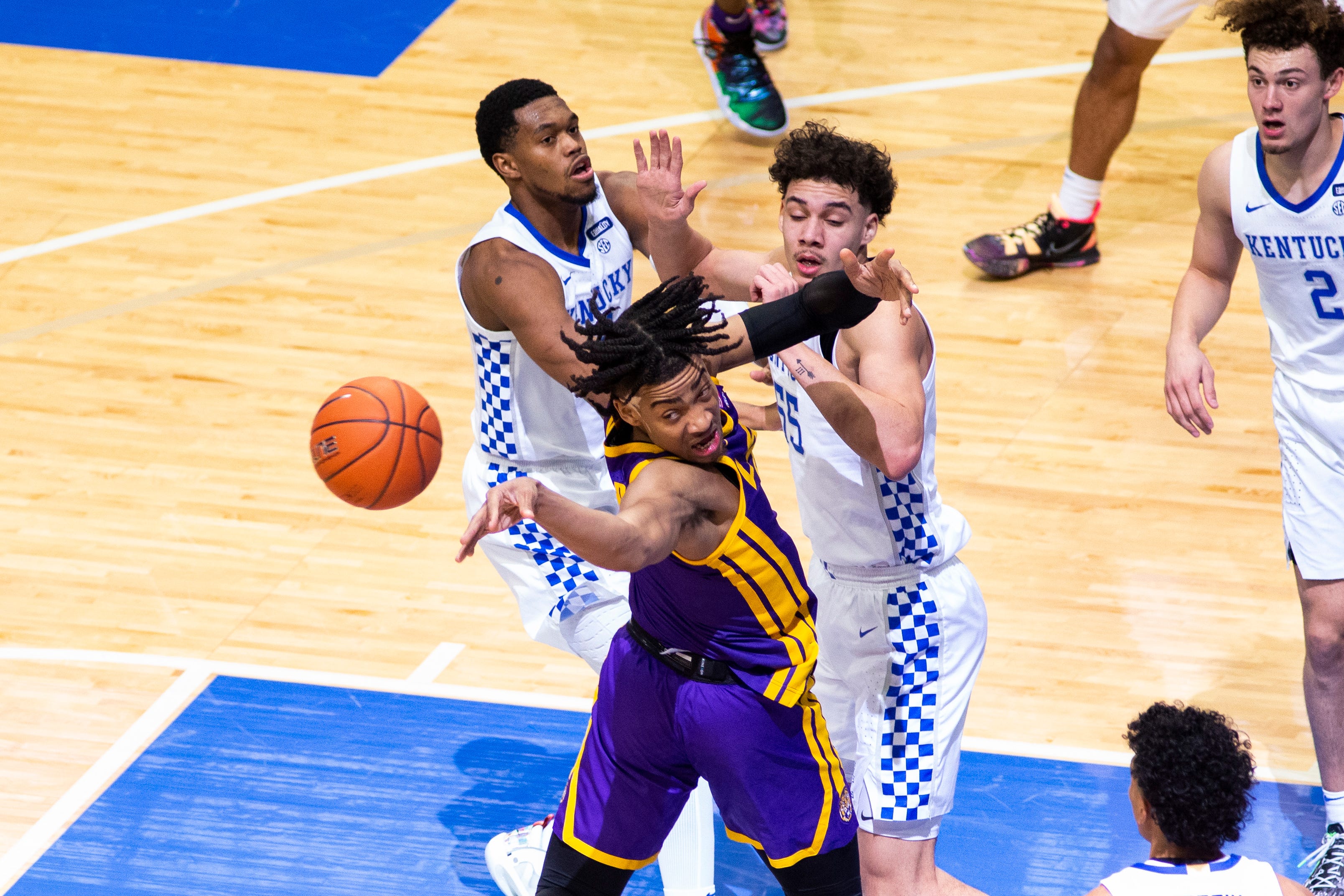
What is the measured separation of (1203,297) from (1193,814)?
7.74ft

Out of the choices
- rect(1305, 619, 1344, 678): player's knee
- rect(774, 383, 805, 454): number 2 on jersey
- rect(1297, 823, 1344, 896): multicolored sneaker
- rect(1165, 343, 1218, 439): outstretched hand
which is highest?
rect(774, 383, 805, 454): number 2 on jersey

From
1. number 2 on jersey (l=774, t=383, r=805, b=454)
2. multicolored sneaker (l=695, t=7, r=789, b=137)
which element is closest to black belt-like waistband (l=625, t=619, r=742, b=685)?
number 2 on jersey (l=774, t=383, r=805, b=454)

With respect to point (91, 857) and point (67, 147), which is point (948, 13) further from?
point (91, 857)

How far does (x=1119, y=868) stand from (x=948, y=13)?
7745 mm

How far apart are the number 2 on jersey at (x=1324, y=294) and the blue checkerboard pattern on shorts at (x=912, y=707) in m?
1.58

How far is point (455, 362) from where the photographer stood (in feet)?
27.4

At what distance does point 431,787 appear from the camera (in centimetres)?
580

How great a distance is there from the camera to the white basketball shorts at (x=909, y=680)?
15.5 ft

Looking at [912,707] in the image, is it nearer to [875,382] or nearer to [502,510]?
[875,382]

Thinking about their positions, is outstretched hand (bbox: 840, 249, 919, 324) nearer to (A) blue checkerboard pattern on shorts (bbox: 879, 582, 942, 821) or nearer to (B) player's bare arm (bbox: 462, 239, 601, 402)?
(A) blue checkerboard pattern on shorts (bbox: 879, 582, 942, 821)

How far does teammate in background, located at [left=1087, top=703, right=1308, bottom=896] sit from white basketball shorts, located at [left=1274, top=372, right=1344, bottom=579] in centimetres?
182

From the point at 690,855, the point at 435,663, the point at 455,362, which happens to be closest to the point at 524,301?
the point at 690,855

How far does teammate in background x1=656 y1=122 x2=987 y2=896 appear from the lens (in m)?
4.70

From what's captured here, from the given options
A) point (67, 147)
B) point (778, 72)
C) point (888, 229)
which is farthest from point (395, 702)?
point (778, 72)
